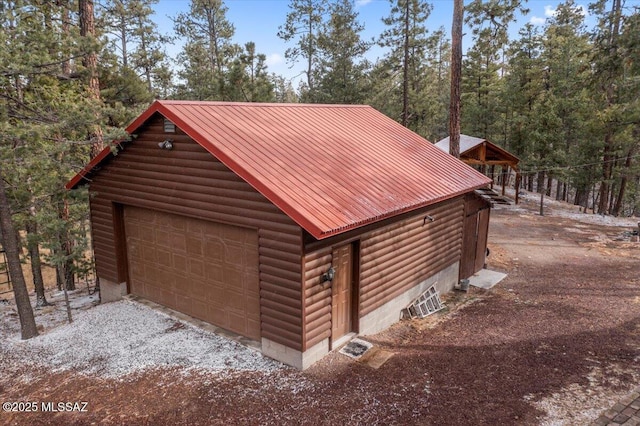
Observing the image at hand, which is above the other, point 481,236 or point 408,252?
point 408,252

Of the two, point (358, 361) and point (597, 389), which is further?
point (358, 361)

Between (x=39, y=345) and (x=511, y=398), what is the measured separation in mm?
8655

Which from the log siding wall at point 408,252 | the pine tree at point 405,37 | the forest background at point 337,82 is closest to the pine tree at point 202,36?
the forest background at point 337,82

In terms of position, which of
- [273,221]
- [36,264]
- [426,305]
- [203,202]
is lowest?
[426,305]

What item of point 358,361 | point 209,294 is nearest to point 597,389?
point 358,361

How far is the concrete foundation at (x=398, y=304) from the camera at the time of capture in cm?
859

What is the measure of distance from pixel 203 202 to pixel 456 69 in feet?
34.8

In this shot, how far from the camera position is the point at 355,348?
311 inches

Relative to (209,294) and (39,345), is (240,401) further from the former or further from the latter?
(39,345)

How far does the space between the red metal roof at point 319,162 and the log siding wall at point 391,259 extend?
0.65 meters

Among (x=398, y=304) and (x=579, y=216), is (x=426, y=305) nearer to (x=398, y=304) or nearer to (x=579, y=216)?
(x=398, y=304)

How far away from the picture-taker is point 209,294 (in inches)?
343

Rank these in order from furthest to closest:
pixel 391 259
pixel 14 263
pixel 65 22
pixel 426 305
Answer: pixel 65 22 < pixel 426 305 < pixel 391 259 < pixel 14 263

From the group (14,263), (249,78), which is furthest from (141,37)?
(14,263)
